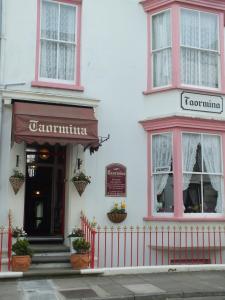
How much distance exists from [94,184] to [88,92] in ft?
8.27

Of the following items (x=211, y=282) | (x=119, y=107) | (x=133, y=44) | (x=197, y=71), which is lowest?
(x=211, y=282)

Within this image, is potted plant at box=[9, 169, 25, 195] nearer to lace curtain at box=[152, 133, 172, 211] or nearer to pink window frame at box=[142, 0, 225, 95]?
lace curtain at box=[152, 133, 172, 211]

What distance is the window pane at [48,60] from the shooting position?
1206 cm

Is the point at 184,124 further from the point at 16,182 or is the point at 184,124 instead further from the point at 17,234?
the point at 17,234

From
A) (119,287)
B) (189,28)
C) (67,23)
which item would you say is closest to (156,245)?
(119,287)

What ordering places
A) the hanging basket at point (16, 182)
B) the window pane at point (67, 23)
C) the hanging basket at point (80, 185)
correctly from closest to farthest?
the hanging basket at point (16, 182), the hanging basket at point (80, 185), the window pane at point (67, 23)

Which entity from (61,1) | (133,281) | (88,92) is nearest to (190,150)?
(88,92)

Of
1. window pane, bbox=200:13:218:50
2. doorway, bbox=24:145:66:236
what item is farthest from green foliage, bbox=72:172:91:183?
window pane, bbox=200:13:218:50

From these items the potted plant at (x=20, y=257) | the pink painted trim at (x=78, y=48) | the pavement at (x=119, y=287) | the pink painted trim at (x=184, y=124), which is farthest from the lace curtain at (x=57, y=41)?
the pavement at (x=119, y=287)

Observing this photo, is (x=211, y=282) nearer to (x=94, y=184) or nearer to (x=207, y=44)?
(x=94, y=184)

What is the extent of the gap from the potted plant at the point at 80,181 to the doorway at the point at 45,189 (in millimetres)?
1179

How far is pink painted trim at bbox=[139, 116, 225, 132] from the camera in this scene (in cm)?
1205

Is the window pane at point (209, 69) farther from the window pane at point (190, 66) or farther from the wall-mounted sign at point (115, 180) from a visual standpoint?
the wall-mounted sign at point (115, 180)

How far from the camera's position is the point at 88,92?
12227 mm
